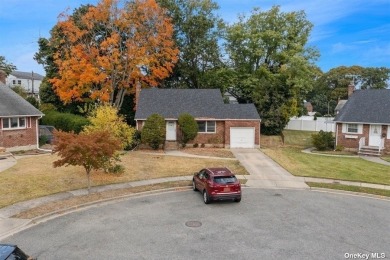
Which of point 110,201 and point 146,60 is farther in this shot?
point 146,60

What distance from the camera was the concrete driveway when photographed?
2064 cm

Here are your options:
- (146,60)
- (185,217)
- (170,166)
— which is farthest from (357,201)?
(146,60)

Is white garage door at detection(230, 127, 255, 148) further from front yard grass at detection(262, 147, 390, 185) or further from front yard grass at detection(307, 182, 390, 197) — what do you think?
front yard grass at detection(307, 182, 390, 197)

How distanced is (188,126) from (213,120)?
303 cm

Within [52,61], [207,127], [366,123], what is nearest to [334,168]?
[366,123]

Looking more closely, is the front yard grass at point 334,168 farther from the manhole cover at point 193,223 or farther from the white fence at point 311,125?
the white fence at point 311,125

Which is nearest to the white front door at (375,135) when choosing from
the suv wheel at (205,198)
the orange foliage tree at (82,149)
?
the suv wheel at (205,198)

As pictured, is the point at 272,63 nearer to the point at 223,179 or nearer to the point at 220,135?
the point at 220,135

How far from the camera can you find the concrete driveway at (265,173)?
20641 mm

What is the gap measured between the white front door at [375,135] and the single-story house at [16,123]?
32502mm

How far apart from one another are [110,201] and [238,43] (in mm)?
35938

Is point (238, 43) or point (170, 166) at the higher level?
point (238, 43)

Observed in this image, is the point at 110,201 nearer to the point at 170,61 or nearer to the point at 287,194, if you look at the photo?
the point at 287,194

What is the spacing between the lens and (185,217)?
14664 mm
